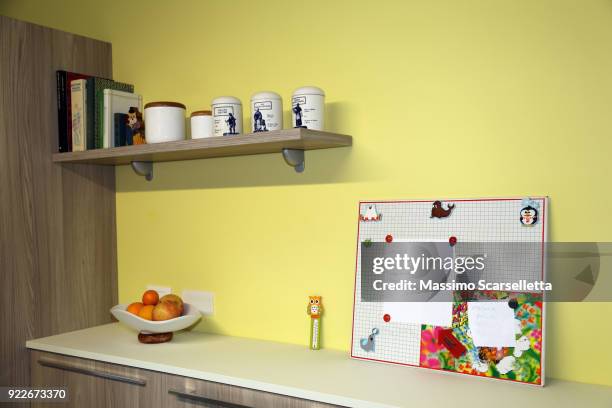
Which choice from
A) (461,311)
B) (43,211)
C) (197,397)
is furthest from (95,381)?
(461,311)

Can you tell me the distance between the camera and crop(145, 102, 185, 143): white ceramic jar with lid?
216 cm

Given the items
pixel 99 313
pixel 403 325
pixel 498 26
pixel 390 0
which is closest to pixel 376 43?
pixel 390 0

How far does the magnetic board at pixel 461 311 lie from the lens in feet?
5.45

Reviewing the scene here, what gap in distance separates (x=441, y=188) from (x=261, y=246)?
0.73 metres

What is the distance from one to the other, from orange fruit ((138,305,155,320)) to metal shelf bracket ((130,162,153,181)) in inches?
22.8

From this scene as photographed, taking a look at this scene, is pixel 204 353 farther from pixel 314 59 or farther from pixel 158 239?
pixel 314 59

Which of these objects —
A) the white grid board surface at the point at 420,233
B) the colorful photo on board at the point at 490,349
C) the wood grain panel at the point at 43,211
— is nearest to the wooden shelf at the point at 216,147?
the wood grain panel at the point at 43,211

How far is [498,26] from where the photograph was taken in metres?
1.74

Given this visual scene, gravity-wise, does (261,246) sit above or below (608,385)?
above

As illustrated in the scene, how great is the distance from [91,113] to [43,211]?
43cm

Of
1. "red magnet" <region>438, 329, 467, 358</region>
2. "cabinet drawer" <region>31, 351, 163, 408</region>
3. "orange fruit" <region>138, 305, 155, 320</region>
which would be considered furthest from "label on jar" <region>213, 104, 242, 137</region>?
"red magnet" <region>438, 329, 467, 358</region>

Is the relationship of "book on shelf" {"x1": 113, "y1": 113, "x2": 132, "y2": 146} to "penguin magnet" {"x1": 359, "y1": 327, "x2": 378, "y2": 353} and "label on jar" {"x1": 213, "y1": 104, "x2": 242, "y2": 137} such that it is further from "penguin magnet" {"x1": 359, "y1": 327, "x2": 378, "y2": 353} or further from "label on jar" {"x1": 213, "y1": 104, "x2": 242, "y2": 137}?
"penguin magnet" {"x1": 359, "y1": 327, "x2": 378, "y2": 353}

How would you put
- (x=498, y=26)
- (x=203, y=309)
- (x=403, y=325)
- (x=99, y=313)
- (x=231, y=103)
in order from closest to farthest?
(x=498, y=26)
(x=403, y=325)
(x=231, y=103)
(x=203, y=309)
(x=99, y=313)

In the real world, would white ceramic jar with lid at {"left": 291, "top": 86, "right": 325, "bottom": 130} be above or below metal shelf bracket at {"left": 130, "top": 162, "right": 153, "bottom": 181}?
above
